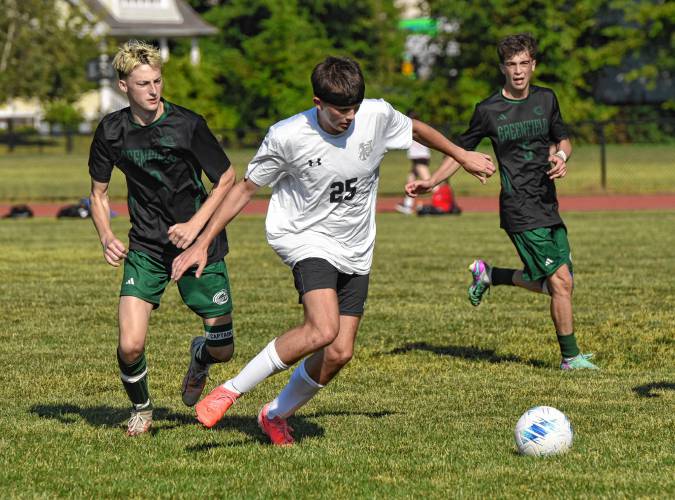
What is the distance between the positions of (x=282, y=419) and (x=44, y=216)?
20660mm

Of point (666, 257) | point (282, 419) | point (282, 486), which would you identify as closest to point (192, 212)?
point (282, 419)

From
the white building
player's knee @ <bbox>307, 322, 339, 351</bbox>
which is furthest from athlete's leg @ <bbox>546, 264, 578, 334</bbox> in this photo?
the white building

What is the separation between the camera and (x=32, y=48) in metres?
46.2

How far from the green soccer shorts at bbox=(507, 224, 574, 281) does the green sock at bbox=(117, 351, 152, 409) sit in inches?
136

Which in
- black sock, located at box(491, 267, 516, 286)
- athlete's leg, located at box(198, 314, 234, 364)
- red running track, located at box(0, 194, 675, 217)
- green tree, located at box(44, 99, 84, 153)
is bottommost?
green tree, located at box(44, 99, 84, 153)

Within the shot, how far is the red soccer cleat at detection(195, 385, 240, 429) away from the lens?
6.62m

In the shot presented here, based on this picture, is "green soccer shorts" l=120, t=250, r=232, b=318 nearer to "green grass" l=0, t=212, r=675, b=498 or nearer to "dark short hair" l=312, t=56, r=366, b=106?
"green grass" l=0, t=212, r=675, b=498

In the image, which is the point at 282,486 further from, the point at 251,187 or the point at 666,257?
the point at 666,257

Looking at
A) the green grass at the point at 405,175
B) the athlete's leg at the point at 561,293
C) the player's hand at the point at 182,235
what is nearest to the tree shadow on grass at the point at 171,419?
the player's hand at the point at 182,235

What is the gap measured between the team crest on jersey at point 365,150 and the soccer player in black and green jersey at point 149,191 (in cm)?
82

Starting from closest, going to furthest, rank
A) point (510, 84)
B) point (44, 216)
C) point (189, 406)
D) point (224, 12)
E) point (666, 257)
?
1. point (189, 406)
2. point (510, 84)
3. point (666, 257)
4. point (44, 216)
5. point (224, 12)

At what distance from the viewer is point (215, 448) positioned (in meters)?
6.83

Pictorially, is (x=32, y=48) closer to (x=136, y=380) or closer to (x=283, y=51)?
(x=283, y=51)

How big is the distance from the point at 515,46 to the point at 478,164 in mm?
2146
